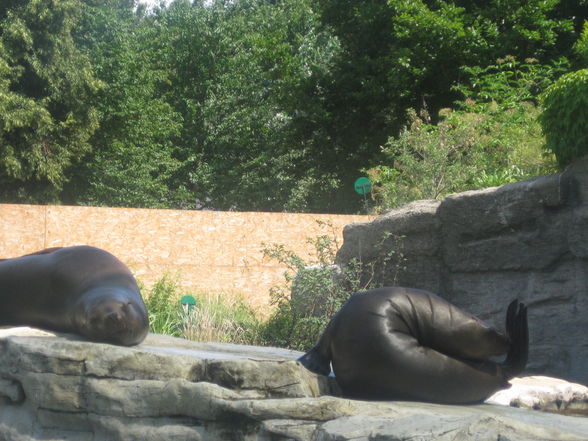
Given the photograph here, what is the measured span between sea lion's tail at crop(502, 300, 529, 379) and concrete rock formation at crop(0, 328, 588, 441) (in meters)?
0.31

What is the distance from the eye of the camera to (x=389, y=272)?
8.55m

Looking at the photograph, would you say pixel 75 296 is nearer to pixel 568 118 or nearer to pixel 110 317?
pixel 110 317

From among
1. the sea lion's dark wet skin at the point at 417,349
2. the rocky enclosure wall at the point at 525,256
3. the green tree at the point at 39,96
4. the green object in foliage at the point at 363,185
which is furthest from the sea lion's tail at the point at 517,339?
the green tree at the point at 39,96

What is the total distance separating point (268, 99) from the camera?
91.5 feet

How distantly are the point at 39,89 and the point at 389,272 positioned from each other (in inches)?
597

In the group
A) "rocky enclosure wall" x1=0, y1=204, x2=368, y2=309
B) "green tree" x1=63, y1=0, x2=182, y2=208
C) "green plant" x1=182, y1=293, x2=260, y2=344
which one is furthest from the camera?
"green tree" x1=63, y1=0, x2=182, y2=208

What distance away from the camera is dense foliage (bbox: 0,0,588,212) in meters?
15.2

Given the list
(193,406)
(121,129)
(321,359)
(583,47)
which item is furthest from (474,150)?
(121,129)

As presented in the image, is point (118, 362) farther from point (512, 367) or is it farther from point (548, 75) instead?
point (548, 75)

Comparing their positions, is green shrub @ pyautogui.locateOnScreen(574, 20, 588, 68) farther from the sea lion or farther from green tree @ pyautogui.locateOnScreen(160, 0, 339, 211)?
green tree @ pyautogui.locateOnScreen(160, 0, 339, 211)

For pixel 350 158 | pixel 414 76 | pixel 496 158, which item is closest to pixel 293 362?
pixel 496 158

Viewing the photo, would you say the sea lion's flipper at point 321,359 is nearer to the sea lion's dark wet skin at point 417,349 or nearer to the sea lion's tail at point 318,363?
the sea lion's tail at point 318,363

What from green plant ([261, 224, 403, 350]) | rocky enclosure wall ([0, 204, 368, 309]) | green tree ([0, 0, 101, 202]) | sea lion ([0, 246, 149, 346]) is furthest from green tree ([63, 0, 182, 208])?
sea lion ([0, 246, 149, 346])

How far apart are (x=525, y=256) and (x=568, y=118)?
131cm
